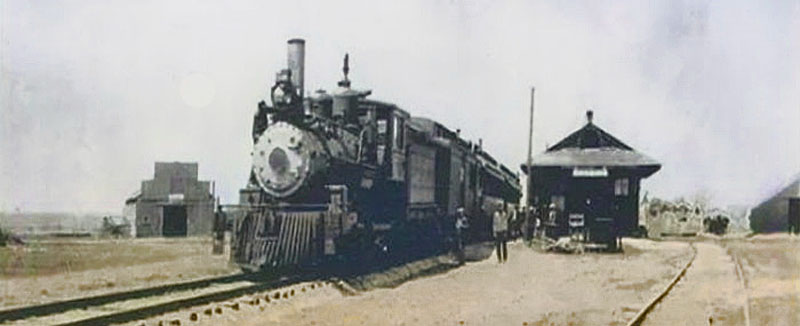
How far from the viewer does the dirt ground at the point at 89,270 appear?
12.0 m

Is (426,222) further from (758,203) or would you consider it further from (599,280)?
(758,203)

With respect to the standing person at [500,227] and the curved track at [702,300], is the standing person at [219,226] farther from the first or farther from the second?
the curved track at [702,300]

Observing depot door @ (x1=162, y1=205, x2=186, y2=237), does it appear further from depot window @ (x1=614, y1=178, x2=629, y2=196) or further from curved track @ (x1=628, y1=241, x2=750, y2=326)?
curved track @ (x1=628, y1=241, x2=750, y2=326)

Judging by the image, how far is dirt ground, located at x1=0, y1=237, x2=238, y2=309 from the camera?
12.0 m

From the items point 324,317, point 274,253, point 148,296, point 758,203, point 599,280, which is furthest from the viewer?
point 758,203

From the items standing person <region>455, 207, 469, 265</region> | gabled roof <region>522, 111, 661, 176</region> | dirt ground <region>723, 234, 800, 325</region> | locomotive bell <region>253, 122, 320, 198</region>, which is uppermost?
gabled roof <region>522, 111, 661, 176</region>

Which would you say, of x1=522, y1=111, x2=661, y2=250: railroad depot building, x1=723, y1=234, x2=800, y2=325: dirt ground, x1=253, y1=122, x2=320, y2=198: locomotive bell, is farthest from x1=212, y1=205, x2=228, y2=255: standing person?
x1=522, y1=111, x2=661, y2=250: railroad depot building

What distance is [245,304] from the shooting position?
10156 mm

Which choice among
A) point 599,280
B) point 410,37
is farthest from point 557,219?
point 410,37

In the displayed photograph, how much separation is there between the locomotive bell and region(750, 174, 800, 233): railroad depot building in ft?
70.0

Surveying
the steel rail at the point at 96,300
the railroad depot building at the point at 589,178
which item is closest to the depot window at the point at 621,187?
the railroad depot building at the point at 589,178

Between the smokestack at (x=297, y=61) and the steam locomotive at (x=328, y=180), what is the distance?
2 cm

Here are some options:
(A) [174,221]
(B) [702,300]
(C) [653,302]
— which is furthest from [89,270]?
(A) [174,221]

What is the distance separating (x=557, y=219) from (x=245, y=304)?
58.2ft
